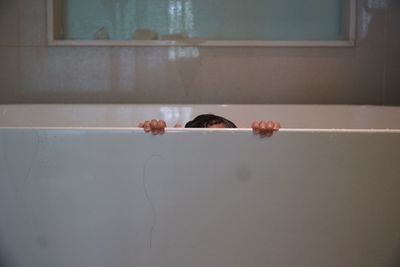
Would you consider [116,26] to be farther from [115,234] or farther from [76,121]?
[115,234]

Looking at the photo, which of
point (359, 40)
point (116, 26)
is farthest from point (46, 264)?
point (359, 40)

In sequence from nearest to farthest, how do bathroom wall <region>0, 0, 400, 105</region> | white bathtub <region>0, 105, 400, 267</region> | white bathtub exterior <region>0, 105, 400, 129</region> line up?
white bathtub <region>0, 105, 400, 267</region>, white bathtub exterior <region>0, 105, 400, 129</region>, bathroom wall <region>0, 0, 400, 105</region>

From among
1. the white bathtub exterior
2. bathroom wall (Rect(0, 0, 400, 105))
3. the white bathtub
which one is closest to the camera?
the white bathtub

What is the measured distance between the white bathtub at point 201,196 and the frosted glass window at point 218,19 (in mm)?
1113

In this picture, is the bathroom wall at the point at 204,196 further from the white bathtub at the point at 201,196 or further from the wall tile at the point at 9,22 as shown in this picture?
the wall tile at the point at 9,22

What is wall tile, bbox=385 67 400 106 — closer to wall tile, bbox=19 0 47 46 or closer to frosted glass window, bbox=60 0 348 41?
frosted glass window, bbox=60 0 348 41

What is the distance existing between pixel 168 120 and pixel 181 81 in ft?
0.91

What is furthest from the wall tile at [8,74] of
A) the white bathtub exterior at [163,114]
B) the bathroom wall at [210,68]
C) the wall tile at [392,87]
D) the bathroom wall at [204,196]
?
the wall tile at [392,87]

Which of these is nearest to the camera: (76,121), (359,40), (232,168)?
(232,168)

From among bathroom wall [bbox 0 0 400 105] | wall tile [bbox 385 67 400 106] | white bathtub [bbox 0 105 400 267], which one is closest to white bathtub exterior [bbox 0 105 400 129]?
bathroom wall [bbox 0 0 400 105]

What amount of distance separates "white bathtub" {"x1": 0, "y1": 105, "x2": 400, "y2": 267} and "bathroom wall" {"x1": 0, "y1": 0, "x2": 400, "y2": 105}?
1037 millimetres

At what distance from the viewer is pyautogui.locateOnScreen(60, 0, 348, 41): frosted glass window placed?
190cm

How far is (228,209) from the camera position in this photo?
88cm

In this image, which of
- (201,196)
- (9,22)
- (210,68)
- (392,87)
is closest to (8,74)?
(9,22)
